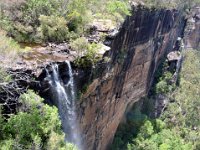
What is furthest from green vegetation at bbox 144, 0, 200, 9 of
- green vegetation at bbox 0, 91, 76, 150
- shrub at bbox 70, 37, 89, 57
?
green vegetation at bbox 0, 91, 76, 150

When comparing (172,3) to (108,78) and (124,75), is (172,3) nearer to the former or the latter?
(124,75)

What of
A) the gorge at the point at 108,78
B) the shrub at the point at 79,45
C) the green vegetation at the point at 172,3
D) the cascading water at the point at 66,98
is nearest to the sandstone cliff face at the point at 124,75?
the gorge at the point at 108,78

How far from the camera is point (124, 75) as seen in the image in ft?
71.3

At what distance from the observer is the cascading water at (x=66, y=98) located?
11.9 meters

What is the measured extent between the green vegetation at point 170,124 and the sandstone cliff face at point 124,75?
1385 mm

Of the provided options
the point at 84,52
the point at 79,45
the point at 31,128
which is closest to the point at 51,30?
the point at 79,45

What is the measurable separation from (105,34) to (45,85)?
5567 millimetres

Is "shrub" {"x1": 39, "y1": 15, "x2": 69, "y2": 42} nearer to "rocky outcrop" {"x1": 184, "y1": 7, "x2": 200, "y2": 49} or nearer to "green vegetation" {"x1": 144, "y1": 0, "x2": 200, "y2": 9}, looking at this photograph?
"green vegetation" {"x1": 144, "y1": 0, "x2": 200, "y2": 9}

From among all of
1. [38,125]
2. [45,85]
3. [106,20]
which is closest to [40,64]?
[45,85]

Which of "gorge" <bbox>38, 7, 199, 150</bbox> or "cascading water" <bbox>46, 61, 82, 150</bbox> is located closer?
"cascading water" <bbox>46, 61, 82, 150</bbox>

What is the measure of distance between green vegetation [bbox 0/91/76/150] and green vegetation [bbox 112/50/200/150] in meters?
12.9

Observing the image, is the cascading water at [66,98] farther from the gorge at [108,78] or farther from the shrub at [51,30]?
the shrub at [51,30]

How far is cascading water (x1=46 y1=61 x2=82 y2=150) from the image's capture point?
11.9 meters

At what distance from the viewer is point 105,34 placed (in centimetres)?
1603
